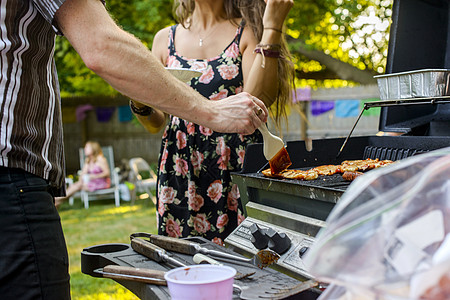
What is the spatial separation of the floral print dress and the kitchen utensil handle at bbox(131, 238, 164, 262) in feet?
2.45

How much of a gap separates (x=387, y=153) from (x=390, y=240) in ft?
5.05

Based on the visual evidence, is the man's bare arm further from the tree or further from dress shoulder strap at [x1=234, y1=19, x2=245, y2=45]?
the tree

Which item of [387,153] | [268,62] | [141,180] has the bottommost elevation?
[141,180]

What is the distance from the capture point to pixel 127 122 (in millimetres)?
12633

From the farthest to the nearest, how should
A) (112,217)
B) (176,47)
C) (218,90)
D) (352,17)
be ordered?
(352,17)
(112,217)
(176,47)
(218,90)

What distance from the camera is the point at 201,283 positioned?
0.95 m

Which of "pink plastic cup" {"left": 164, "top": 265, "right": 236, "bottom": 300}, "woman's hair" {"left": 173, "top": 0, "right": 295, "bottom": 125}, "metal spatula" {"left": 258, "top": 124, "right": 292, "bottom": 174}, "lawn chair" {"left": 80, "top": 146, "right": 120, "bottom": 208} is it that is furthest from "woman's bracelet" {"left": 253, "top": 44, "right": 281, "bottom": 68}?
"lawn chair" {"left": 80, "top": 146, "right": 120, "bottom": 208}

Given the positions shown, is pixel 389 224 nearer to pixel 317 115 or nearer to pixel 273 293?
pixel 273 293

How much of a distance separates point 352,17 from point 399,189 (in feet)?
30.7

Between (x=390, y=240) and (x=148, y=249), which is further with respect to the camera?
(x=148, y=249)

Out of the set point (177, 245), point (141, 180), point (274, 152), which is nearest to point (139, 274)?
point (177, 245)

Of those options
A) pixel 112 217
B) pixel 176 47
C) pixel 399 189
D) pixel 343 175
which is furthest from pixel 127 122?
pixel 399 189

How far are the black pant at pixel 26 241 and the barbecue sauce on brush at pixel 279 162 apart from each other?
2.67 feet

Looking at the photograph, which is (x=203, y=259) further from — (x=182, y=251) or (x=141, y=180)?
(x=141, y=180)
